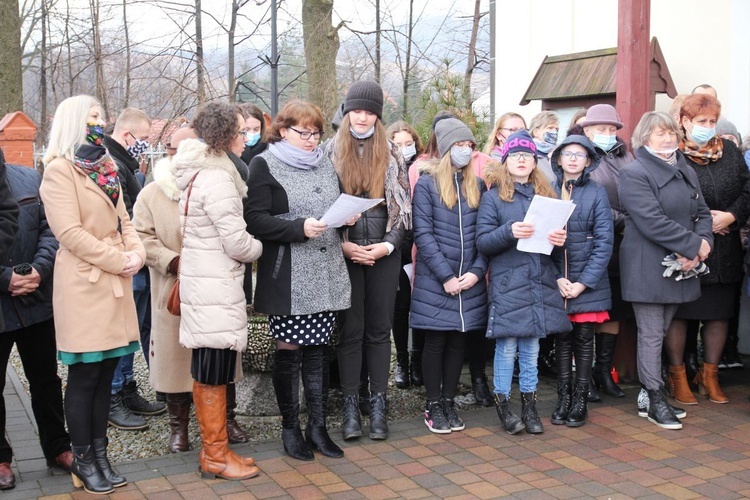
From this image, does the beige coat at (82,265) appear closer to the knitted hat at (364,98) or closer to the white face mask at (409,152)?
the knitted hat at (364,98)

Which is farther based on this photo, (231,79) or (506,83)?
(231,79)

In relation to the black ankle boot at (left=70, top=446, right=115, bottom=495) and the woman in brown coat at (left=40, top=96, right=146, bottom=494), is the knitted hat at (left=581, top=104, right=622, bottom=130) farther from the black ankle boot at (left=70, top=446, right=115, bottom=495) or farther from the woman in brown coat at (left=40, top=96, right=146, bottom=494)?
the black ankle boot at (left=70, top=446, right=115, bottom=495)

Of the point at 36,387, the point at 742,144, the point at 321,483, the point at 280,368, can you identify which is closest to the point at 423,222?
the point at 280,368

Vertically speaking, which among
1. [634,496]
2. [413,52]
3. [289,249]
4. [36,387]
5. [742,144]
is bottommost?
[634,496]

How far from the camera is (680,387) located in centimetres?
616

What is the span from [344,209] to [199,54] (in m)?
10.9

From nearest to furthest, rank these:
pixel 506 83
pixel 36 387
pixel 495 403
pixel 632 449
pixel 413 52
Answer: pixel 36 387
pixel 632 449
pixel 495 403
pixel 506 83
pixel 413 52

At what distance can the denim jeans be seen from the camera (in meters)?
5.52

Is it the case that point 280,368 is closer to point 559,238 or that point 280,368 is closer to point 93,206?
point 93,206

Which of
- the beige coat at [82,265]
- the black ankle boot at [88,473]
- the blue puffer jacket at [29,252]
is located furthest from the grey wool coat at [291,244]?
the black ankle boot at [88,473]

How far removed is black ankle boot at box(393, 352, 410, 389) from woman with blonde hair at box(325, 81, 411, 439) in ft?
3.70

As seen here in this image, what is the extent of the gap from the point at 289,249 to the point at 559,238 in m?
1.64

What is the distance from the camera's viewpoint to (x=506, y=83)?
11133 millimetres

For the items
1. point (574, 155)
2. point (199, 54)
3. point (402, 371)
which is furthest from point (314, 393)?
point (199, 54)
